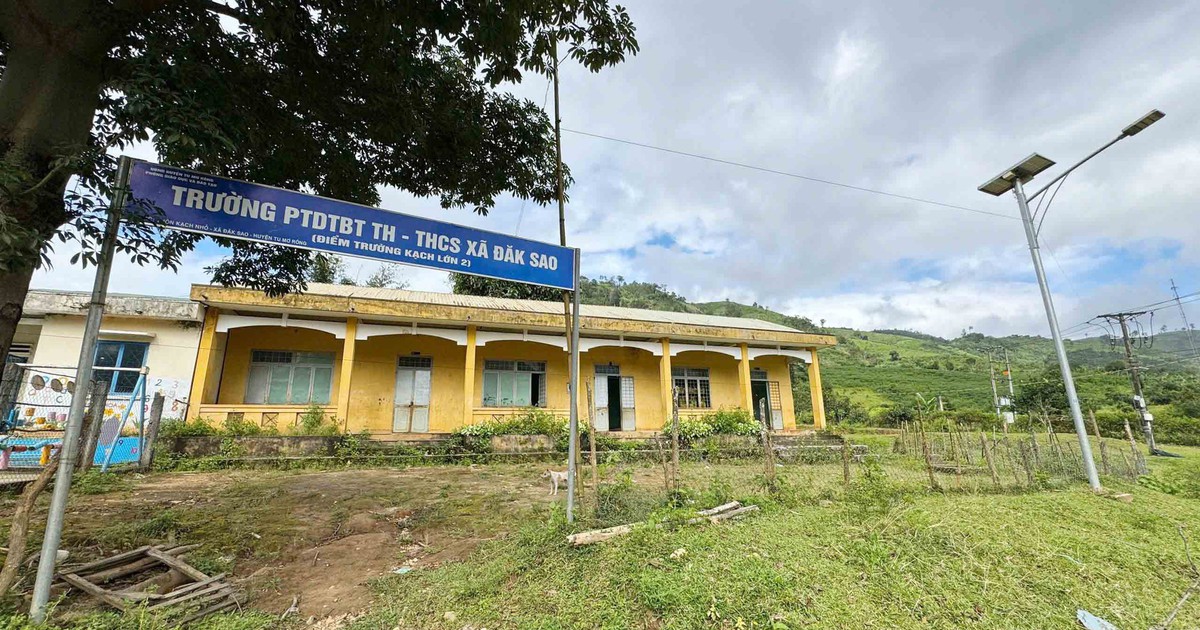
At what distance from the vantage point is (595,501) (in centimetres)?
490

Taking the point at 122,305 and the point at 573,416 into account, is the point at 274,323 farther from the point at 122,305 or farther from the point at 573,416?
the point at 573,416

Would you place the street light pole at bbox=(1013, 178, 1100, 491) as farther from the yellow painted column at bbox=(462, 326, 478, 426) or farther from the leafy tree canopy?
the yellow painted column at bbox=(462, 326, 478, 426)

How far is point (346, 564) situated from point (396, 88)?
4.59m

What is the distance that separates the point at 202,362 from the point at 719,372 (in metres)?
13.8

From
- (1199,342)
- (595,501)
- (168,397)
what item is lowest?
(595,501)

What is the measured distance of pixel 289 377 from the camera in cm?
1170

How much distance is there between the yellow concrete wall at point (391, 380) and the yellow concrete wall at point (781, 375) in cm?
988

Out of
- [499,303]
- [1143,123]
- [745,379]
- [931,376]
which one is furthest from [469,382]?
[931,376]

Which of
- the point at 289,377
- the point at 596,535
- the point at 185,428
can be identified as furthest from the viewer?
the point at 289,377

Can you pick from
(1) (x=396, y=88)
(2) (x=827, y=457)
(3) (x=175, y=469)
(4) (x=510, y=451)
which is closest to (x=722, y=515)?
(1) (x=396, y=88)

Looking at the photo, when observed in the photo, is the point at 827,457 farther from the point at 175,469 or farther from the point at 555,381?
the point at 175,469

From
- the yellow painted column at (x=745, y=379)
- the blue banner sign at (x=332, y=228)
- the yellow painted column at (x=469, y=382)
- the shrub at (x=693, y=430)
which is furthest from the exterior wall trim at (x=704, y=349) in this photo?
the blue banner sign at (x=332, y=228)

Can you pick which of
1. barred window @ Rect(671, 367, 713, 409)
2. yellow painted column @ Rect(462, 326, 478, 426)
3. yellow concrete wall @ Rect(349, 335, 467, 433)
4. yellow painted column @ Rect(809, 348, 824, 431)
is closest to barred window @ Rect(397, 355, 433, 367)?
yellow concrete wall @ Rect(349, 335, 467, 433)

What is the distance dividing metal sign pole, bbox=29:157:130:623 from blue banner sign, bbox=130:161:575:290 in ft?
0.51
